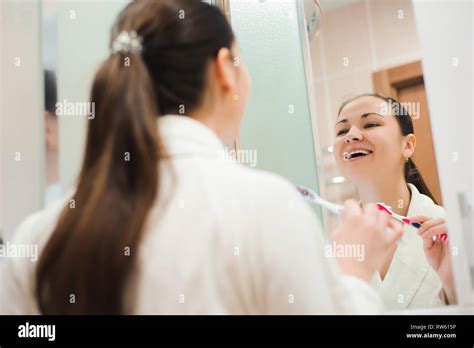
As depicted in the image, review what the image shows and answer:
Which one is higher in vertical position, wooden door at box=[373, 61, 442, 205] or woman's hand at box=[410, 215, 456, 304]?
wooden door at box=[373, 61, 442, 205]

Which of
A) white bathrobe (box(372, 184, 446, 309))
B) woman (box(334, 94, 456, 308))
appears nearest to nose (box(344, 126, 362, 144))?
woman (box(334, 94, 456, 308))

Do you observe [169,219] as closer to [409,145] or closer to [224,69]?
[224,69]

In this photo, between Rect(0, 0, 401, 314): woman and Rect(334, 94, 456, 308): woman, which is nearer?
Rect(0, 0, 401, 314): woman

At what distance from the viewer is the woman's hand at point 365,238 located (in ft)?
2.10

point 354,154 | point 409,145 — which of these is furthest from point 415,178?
point 354,154

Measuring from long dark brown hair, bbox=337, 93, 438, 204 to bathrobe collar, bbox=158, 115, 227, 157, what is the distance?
625mm

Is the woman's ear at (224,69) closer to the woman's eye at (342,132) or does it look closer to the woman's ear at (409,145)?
the woman's eye at (342,132)

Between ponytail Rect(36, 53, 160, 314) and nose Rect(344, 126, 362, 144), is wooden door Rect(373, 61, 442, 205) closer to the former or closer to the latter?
nose Rect(344, 126, 362, 144)

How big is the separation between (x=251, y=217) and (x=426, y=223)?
20.5 inches

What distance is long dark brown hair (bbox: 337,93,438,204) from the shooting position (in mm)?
1162

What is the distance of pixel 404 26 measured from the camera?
48.8 inches

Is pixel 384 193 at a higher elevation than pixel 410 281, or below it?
higher

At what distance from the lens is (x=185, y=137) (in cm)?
59

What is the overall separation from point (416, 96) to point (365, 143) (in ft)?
0.89
